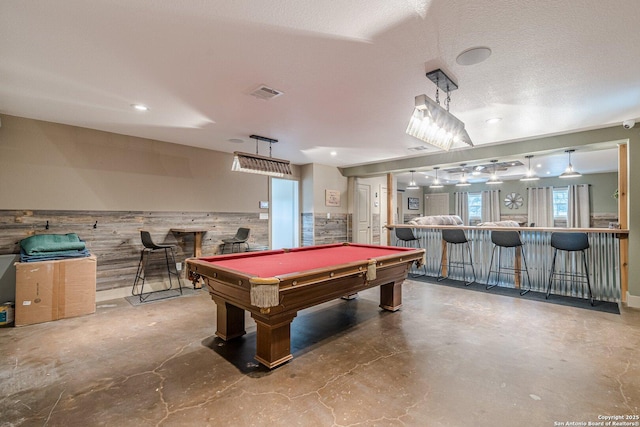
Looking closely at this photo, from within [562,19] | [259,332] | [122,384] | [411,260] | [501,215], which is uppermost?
[562,19]

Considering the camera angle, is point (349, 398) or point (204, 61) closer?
point (349, 398)

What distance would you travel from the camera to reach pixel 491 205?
10789mm

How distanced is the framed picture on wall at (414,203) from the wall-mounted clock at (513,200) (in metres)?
3.12

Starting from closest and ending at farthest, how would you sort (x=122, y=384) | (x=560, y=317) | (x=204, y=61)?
1. (x=122, y=384)
2. (x=204, y=61)
3. (x=560, y=317)

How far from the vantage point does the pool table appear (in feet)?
7.19

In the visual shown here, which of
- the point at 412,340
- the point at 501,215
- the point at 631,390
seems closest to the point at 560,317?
the point at 631,390

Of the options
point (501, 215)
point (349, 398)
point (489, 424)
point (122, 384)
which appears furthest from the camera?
point (501, 215)

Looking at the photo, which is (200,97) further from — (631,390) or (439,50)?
(631,390)

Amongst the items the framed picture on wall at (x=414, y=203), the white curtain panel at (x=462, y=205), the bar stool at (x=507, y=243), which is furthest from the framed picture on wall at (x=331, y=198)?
the white curtain panel at (x=462, y=205)

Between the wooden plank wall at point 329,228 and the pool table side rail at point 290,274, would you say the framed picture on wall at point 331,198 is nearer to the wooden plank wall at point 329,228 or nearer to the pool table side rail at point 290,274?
the wooden plank wall at point 329,228

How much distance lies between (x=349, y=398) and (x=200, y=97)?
304 centimetres

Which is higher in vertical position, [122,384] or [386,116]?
[386,116]

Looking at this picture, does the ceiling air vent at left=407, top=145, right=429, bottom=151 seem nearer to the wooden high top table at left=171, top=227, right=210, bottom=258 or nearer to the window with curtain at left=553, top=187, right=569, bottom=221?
the wooden high top table at left=171, top=227, right=210, bottom=258

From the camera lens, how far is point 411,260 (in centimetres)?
374
